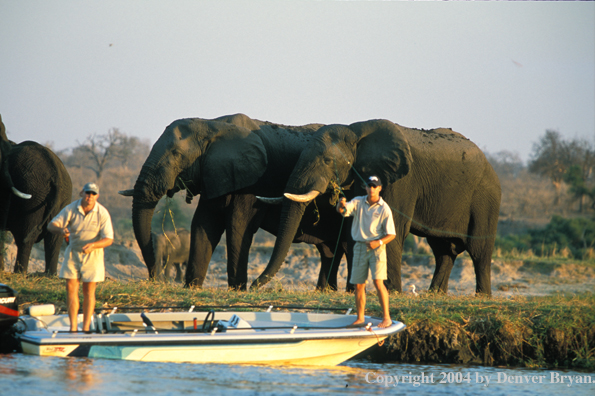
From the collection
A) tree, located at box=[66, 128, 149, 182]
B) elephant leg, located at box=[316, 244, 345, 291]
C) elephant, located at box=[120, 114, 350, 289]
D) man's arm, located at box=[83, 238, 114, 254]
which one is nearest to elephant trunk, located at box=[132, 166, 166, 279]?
elephant, located at box=[120, 114, 350, 289]

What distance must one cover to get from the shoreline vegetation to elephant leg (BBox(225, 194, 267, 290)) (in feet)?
7.75

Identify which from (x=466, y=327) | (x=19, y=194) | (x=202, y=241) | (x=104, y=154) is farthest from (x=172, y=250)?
(x=104, y=154)

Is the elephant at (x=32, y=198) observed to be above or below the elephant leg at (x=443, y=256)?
above

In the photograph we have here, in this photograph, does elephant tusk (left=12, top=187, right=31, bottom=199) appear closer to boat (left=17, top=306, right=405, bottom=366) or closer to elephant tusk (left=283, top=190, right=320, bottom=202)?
elephant tusk (left=283, top=190, right=320, bottom=202)

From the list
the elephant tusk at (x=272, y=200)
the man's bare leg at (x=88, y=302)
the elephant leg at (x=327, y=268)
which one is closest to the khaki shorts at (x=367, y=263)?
the man's bare leg at (x=88, y=302)

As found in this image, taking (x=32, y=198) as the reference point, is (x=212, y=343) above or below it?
below

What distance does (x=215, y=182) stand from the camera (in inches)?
504

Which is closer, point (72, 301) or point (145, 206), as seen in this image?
point (72, 301)

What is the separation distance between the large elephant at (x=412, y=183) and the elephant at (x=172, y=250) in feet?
25.2

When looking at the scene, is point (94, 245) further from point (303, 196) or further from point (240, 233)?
point (240, 233)

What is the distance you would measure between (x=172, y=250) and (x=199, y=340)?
12.6 metres

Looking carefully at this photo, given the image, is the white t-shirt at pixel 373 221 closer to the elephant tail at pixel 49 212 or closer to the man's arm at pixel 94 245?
the man's arm at pixel 94 245

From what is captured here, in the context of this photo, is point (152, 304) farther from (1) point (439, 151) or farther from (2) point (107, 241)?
(1) point (439, 151)

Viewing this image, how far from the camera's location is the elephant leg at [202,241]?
12.9m
